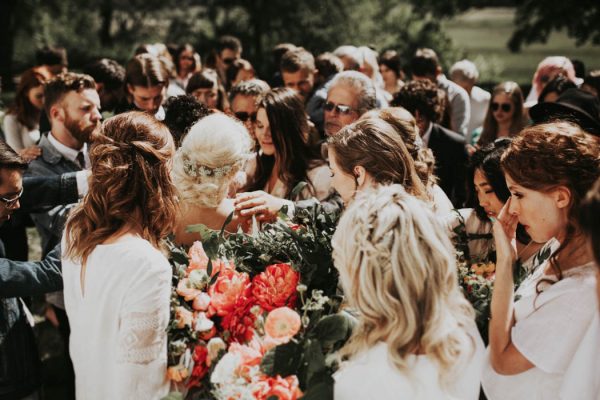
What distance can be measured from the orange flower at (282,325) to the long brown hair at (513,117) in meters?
4.41

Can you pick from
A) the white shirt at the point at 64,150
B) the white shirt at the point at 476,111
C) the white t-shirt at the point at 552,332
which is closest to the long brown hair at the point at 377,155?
→ the white t-shirt at the point at 552,332

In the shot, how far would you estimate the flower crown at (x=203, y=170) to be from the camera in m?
2.87

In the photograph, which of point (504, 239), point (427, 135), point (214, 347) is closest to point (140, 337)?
point (214, 347)

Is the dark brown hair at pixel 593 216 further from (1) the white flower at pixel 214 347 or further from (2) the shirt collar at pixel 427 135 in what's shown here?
(2) the shirt collar at pixel 427 135

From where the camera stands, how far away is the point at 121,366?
2.07 m

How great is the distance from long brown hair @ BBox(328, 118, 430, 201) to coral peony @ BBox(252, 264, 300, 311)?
801mm

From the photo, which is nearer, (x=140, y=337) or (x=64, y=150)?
(x=140, y=337)

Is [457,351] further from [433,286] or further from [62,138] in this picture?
[62,138]

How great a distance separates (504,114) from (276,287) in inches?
173

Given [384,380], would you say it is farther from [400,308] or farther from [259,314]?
[259,314]

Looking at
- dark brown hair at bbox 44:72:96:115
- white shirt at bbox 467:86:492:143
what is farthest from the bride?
white shirt at bbox 467:86:492:143

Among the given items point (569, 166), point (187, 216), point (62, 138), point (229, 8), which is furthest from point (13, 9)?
point (569, 166)

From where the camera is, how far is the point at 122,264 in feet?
6.91

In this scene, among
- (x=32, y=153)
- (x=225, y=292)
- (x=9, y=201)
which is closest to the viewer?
(x=225, y=292)
